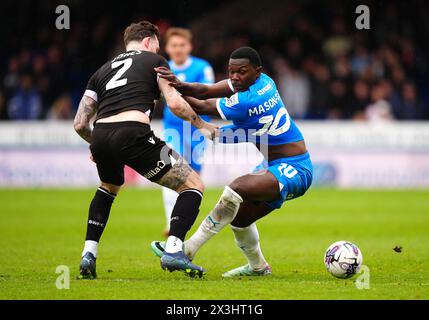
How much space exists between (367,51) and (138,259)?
14.8 meters

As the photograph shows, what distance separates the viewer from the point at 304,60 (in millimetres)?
22688

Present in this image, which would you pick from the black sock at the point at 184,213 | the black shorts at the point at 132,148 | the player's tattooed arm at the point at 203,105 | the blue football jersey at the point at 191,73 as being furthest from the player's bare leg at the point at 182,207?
the blue football jersey at the point at 191,73

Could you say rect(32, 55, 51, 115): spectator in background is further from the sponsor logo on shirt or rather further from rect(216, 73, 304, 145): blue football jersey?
the sponsor logo on shirt


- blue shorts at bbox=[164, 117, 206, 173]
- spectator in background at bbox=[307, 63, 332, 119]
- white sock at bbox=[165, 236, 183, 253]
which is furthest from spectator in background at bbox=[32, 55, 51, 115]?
white sock at bbox=[165, 236, 183, 253]

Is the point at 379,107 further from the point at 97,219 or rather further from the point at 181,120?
the point at 97,219

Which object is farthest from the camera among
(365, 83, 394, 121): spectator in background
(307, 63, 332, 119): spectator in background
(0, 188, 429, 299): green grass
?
(307, 63, 332, 119): spectator in background

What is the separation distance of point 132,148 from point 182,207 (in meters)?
0.72

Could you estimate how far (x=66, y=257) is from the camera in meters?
9.63

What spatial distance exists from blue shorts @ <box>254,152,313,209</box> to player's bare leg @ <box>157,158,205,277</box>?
2.42 feet

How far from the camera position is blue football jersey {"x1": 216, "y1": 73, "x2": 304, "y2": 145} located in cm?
766

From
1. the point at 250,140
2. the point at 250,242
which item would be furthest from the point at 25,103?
the point at 250,242

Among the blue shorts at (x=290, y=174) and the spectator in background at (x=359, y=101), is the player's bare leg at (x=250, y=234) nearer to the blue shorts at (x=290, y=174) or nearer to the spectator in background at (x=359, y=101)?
the blue shorts at (x=290, y=174)
